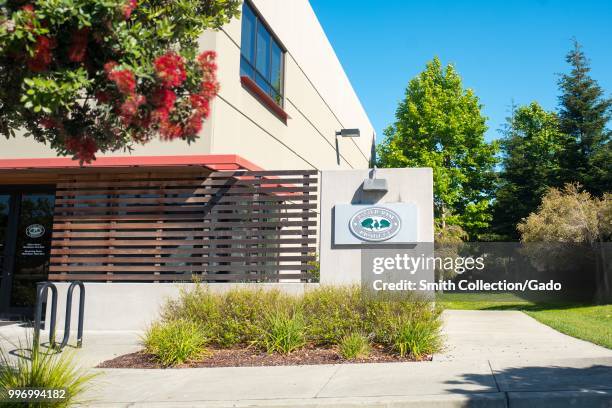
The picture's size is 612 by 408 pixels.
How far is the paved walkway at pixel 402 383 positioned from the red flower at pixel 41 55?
3520 millimetres

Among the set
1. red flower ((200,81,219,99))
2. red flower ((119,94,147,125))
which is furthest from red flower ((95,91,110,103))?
red flower ((200,81,219,99))

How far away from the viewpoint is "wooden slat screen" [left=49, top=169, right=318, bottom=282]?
38.5 ft

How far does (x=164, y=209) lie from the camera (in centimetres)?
1199

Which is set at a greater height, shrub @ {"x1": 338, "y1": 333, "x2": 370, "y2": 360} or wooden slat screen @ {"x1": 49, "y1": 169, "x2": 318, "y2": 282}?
wooden slat screen @ {"x1": 49, "y1": 169, "x2": 318, "y2": 282}

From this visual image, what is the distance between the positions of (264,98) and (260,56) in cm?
127

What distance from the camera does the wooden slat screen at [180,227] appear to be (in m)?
11.7

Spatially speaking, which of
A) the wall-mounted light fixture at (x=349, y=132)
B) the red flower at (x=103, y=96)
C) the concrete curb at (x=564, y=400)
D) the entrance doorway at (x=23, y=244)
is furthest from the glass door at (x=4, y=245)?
the wall-mounted light fixture at (x=349, y=132)

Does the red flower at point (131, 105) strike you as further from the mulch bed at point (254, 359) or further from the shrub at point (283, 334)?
the shrub at point (283, 334)

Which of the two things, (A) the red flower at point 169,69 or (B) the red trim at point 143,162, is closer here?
(A) the red flower at point 169,69

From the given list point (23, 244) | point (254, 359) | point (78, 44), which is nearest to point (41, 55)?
point (78, 44)

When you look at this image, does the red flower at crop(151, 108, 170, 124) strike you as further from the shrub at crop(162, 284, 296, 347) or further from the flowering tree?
the shrub at crop(162, 284, 296, 347)

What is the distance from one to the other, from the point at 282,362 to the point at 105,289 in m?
5.20

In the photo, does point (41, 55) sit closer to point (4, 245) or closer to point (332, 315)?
point (332, 315)

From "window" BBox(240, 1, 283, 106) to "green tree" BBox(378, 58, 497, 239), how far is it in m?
18.9
